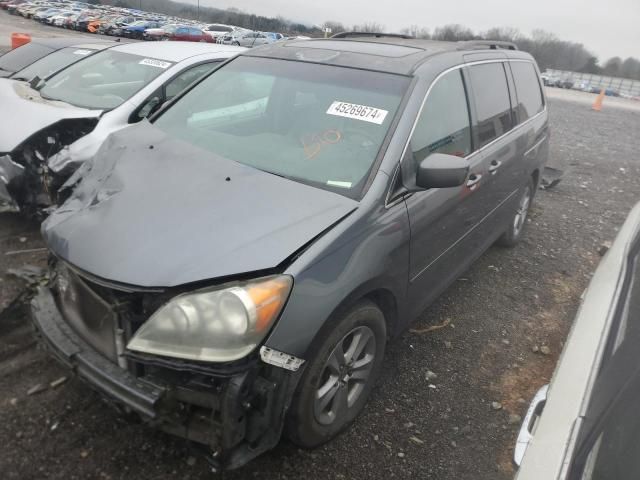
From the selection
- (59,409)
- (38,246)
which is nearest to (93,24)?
(38,246)

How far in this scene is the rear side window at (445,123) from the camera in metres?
2.69

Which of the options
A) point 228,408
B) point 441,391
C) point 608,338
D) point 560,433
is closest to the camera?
point 560,433

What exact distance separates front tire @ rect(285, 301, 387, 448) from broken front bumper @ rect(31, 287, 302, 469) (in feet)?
0.49

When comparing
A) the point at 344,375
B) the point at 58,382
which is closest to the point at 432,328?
the point at 344,375

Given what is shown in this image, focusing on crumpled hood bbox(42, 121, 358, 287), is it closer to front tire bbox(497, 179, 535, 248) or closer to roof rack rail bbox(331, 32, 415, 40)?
roof rack rail bbox(331, 32, 415, 40)

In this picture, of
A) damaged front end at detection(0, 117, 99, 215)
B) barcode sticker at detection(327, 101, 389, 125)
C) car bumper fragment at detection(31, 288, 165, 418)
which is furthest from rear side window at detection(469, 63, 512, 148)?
damaged front end at detection(0, 117, 99, 215)

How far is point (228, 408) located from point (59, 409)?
1194 mm

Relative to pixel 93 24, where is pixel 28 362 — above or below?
below

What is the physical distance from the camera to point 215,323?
5.92 ft

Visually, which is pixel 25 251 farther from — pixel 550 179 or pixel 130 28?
pixel 130 28

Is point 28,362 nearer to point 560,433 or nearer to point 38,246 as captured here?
point 38,246

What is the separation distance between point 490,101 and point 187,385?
115 inches

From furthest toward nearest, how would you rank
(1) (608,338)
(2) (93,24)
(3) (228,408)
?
(2) (93,24)
(3) (228,408)
(1) (608,338)

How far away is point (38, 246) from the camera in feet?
13.1
